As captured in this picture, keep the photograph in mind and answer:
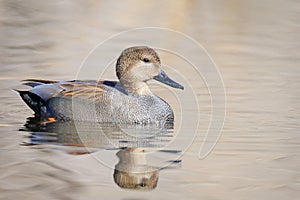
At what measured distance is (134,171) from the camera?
7.50m

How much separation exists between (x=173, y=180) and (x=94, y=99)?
2447 millimetres

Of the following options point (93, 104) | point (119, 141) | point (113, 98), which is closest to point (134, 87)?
point (113, 98)

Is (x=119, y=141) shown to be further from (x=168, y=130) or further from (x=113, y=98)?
(x=113, y=98)

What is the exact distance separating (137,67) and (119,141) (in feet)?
4.23

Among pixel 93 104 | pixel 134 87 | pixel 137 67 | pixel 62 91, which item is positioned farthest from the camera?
pixel 134 87

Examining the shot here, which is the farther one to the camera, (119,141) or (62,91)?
(62,91)

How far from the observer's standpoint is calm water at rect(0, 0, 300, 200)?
275 inches

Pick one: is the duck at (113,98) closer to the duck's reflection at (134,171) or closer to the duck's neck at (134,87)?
the duck's neck at (134,87)

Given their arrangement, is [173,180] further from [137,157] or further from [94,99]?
[94,99]

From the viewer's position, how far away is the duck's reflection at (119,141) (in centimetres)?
731

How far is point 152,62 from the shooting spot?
376 inches

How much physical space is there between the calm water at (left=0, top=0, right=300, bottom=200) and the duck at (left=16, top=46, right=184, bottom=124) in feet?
0.69


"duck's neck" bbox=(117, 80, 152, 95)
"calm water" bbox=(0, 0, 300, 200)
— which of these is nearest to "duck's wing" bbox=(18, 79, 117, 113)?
"duck's neck" bbox=(117, 80, 152, 95)

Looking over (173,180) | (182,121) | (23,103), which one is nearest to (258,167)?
(173,180)
